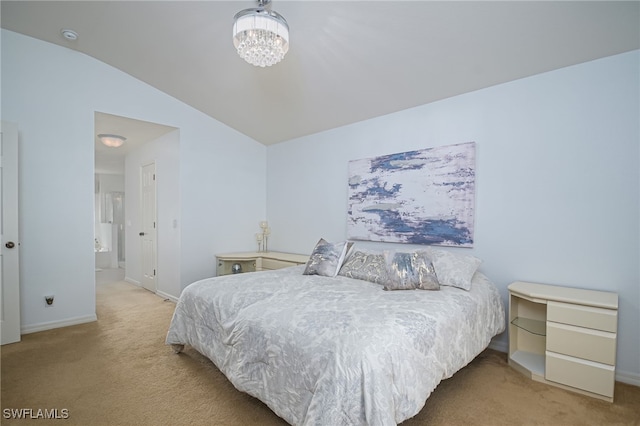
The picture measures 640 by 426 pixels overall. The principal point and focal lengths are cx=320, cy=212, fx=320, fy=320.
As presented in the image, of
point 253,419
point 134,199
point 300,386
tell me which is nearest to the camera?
point 300,386

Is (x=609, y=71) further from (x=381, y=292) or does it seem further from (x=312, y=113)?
(x=312, y=113)

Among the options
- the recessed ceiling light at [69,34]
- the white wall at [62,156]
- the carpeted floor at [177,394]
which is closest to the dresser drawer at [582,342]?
the carpeted floor at [177,394]

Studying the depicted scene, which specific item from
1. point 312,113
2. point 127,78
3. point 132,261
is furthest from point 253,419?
point 132,261

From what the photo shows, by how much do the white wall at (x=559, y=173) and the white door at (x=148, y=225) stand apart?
13.0ft

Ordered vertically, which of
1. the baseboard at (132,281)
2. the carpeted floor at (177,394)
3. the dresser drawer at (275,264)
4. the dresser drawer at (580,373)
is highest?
the dresser drawer at (275,264)

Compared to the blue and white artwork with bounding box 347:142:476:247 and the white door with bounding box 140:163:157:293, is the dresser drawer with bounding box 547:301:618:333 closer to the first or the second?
the blue and white artwork with bounding box 347:142:476:247

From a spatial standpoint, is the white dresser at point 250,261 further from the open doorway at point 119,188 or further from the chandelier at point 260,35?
the chandelier at point 260,35

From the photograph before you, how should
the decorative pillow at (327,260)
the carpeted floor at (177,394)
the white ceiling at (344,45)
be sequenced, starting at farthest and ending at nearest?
the decorative pillow at (327,260), the white ceiling at (344,45), the carpeted floor at (177,394)

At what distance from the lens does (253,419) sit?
1871 millimetres

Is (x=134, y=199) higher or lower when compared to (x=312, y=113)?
lower

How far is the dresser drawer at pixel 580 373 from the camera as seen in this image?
2080 millimetres

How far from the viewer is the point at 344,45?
2793 millimetres

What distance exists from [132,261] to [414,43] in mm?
5689

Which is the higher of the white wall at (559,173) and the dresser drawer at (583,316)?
the white wall at (559,173)
